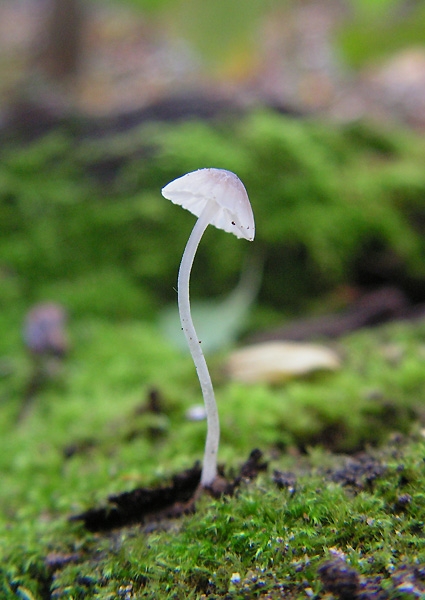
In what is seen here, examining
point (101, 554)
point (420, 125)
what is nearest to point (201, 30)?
point (101, 554)

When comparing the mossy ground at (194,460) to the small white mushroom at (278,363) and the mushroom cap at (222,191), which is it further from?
the mushroom cap at (222,191)

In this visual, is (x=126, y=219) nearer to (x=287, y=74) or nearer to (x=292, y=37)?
(x=287, y=74)

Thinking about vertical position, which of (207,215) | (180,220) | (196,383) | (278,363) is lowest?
(196,383)

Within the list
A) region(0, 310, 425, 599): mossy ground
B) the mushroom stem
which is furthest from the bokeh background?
the mushroom stem

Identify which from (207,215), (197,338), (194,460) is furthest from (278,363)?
(207,215)

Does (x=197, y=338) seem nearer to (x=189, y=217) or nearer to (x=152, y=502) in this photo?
(x=152, y=502)

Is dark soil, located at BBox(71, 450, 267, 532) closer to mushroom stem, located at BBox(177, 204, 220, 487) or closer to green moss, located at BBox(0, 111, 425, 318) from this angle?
mushroom stem, located at BBox(177, 204, 220, 487)
